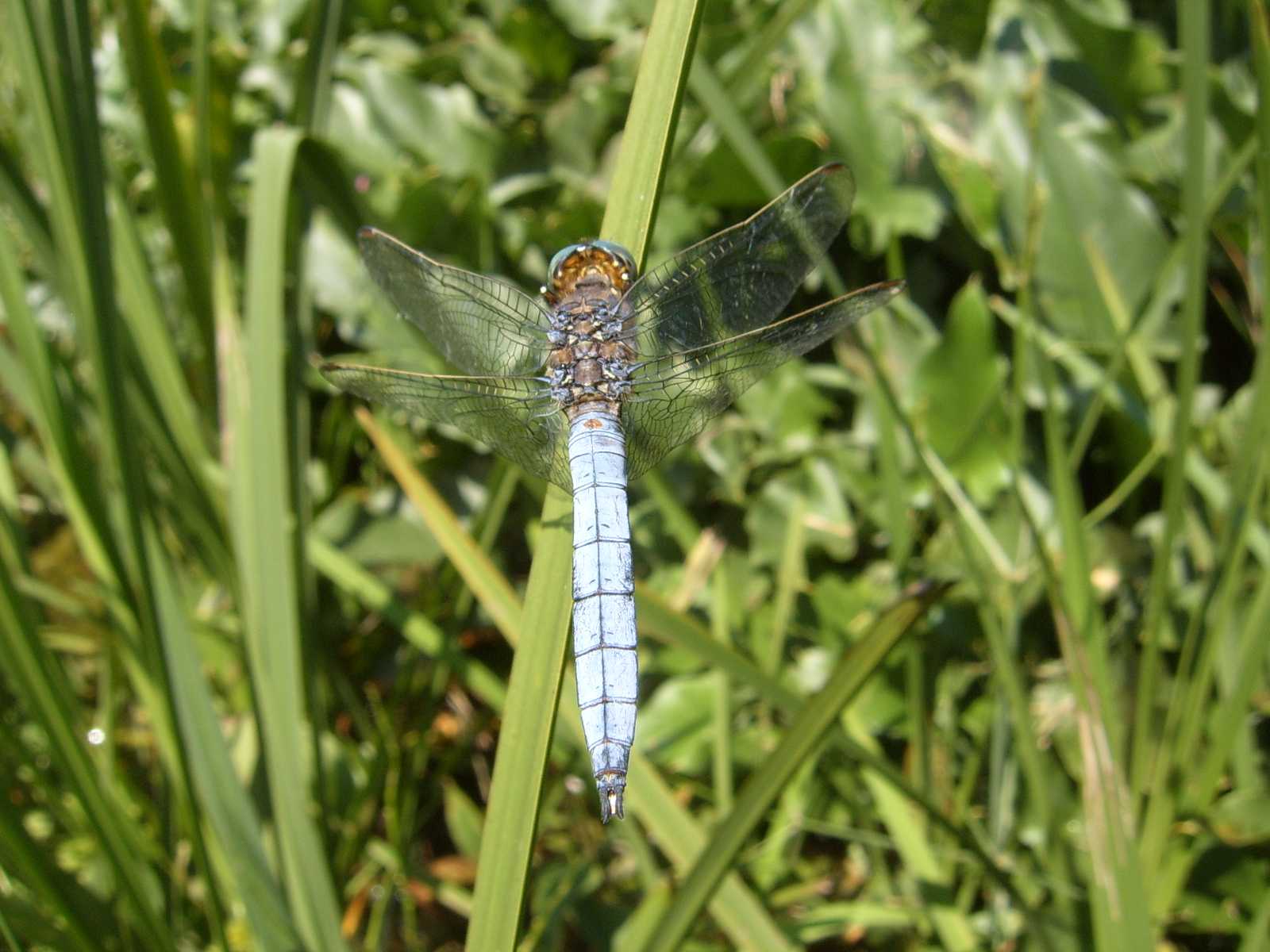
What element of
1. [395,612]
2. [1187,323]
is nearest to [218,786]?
[395,612]

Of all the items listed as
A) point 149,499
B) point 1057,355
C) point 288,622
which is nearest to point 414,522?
point 149,499

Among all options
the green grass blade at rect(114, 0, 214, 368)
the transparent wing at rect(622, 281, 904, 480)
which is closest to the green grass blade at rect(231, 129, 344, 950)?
the green grass blade at rect(114, 0, 214, 368)

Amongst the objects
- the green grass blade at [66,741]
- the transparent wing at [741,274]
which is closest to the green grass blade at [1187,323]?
the transparent wing at [741,274]

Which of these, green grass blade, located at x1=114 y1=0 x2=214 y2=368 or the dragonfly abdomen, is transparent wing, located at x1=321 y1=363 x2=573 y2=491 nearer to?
the dragonfly abdomen

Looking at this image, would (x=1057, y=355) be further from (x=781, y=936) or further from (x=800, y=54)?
(x=781, y=936)

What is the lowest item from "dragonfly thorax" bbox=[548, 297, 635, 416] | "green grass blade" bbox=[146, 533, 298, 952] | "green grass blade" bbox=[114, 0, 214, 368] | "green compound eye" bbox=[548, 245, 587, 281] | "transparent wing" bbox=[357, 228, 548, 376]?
"green grass blade" bbox=[146, 533, 298, 952]

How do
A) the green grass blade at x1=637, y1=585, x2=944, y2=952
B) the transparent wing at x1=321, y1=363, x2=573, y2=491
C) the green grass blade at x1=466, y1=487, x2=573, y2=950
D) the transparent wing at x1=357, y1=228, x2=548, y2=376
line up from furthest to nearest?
the transparent wing at x1=357, y1=228, x2=548, y2=376 → the transparent wing at x1=321, y1=363, x2=573, y2=491 → the green grass blade at x1=637, y1=585, x2=944, y2=952 → the green grass blade at x1=466, y1=487, x2=573, y2=950

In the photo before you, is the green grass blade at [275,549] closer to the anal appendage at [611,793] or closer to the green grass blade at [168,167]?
the green grass blade at [168,167]

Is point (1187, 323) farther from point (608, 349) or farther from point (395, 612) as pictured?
point (395, 612)
